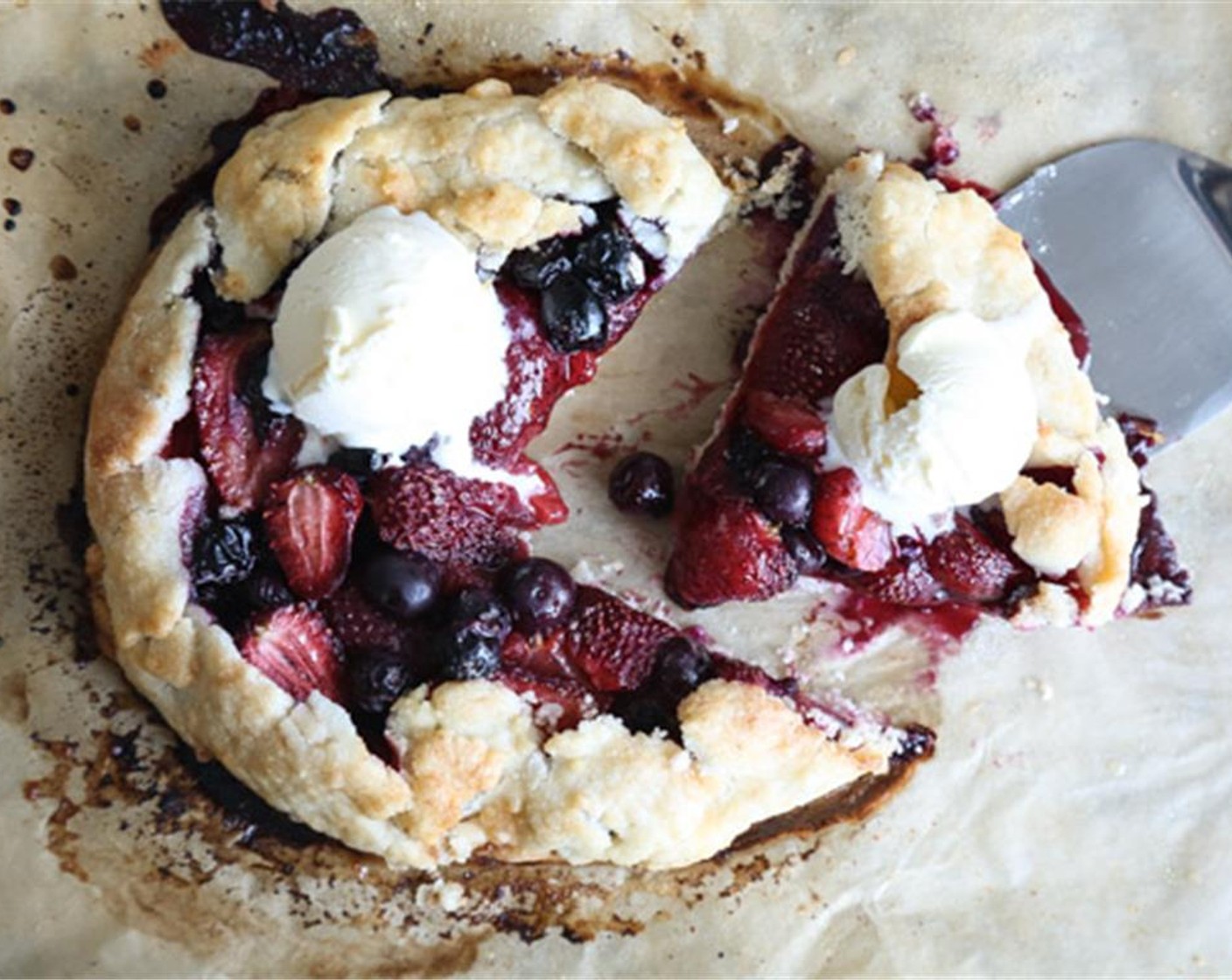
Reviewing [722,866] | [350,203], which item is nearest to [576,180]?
[350,203]

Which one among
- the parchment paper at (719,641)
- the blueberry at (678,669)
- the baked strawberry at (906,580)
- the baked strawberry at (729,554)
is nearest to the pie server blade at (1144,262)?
the parchment paper at (719,641)

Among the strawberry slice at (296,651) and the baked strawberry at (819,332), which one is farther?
the baked strawberry at (819,332)

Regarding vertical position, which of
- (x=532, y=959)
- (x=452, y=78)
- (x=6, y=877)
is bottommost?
(x=6, y=877)

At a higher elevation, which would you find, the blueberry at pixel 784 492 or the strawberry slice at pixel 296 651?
the blueberry at pixel 784 492

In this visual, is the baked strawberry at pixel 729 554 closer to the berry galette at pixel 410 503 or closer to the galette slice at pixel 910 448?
the galette slice at pixel 910 448

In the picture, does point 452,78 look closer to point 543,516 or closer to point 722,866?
point 543,516
